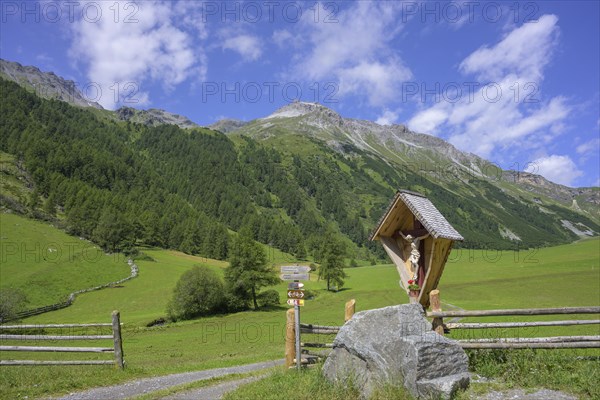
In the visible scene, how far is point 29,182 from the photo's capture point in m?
152

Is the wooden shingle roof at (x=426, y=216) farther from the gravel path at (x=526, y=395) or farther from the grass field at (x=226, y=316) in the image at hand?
the grass field at (x=226, y=316)

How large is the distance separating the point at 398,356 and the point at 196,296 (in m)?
51.3

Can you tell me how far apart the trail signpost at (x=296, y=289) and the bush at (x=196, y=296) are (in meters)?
46.0

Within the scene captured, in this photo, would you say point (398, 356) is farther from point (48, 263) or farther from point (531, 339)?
point (48, 263)

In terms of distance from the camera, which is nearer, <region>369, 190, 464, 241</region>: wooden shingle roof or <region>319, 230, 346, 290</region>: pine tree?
<region>369, 190, 464, 241</region>: wooden shingle roof

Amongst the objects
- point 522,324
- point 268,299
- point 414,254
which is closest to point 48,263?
point 268,299

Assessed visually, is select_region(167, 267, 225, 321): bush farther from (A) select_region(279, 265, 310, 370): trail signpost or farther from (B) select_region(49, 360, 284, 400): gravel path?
(A) select_region(279, 265, 310, 370): trail signpost

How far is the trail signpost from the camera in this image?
13.8 meters

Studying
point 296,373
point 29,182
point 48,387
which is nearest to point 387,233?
point 296,373

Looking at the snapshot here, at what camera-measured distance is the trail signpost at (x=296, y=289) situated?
13.8 meters

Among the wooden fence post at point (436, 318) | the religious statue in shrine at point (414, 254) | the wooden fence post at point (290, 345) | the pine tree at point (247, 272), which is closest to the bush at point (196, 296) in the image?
the pine tree at point (247, 272)

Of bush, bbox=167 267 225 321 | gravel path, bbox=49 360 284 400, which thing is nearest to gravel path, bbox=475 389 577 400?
gravel path, bbox=49 360 284 400

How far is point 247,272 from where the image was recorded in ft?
204

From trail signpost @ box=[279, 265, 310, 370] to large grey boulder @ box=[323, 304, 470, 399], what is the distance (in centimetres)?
→ 237
